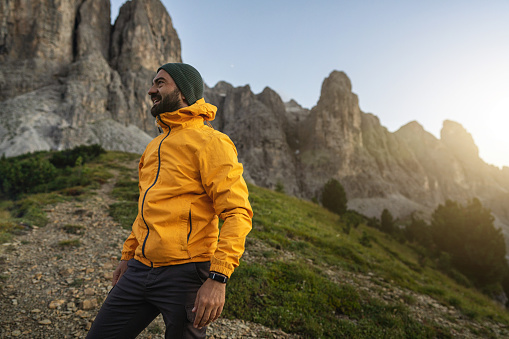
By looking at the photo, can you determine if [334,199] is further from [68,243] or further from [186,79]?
[186,79]

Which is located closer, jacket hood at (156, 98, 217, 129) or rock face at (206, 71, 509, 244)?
jacket hood at (156, 98, 217, 129)

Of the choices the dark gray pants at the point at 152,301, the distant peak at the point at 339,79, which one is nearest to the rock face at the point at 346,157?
the distant peak at the point at 339,79

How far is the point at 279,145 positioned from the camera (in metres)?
95.9

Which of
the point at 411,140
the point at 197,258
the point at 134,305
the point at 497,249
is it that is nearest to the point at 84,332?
the point at 134,305

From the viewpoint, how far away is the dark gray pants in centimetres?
185

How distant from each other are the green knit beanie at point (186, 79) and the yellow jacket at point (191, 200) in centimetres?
25

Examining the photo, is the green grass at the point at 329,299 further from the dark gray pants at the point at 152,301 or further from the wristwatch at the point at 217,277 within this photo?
the wristwatch at the point at 217,277

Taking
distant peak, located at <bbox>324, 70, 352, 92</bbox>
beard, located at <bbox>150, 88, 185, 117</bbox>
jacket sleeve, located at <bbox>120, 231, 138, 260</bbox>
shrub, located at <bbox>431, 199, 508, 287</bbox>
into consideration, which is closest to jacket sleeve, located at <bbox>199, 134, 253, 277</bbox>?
beard, located at <bbox>150, 88, 185, 117</bbox>

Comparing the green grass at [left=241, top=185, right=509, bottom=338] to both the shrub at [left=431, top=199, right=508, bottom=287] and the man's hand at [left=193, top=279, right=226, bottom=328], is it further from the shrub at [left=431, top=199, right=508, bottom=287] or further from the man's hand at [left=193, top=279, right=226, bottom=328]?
the shrub at [left=431, top=199, right=508, bottom=287]

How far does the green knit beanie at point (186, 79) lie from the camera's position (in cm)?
231

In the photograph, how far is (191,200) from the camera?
79.0 inches

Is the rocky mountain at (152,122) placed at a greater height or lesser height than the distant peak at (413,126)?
lesser

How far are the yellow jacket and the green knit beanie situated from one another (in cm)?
25

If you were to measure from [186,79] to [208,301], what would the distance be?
1.89 metres
